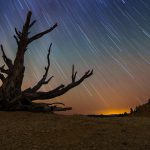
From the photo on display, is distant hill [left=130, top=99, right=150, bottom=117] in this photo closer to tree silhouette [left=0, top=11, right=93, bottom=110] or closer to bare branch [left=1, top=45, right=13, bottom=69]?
tree silhouette [left=0, top=11, right=93, bottom=110]

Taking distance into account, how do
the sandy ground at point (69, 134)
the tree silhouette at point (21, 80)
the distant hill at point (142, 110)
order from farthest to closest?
the distant hill at point (142, 110), the tree silhouette at point (21, 80), the sandy ground at point (69, 134)

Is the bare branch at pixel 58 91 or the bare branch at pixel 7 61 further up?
the bare branch at pixel 7 61

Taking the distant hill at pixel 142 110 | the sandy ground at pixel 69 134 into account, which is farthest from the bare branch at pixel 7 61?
the distant hill at pixel 142 110

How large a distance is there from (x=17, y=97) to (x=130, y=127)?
23.5 feet

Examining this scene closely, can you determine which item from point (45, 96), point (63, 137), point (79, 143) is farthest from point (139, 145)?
point (45, 96)

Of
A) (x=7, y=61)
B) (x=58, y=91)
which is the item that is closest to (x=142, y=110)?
(x=58, y=91)

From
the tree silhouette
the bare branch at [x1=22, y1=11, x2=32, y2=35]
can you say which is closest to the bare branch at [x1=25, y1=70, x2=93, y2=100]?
the tree silhouette

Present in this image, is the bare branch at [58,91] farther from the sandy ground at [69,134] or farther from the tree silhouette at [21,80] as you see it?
the sandy ground at [69,134]

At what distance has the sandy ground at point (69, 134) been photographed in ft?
31.4

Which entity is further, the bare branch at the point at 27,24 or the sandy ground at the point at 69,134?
the bare branch at the point at 27,24

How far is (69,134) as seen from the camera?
11.0 metres

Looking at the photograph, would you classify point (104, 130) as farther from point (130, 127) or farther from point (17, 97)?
point (17, 97)

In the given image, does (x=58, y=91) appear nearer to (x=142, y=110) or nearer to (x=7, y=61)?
(x=7, y=61)

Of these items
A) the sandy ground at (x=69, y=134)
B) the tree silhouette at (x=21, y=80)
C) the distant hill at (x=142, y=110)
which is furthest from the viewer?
the distant hill at (x=142, y=110)
